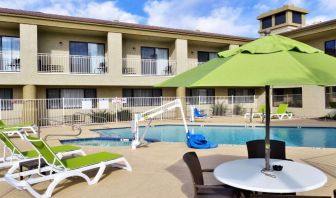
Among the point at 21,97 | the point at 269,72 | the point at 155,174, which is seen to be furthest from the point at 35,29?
the point at 269,72

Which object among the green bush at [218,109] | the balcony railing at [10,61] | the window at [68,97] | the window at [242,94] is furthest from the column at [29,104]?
the window at [242,94]

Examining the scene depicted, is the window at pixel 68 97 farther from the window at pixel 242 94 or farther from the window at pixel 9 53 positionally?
the window at pixel 242 94

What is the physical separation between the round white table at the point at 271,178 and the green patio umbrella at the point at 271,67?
0.30m

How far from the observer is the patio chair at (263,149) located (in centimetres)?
548

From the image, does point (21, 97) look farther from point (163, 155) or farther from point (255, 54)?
point (255, 54)

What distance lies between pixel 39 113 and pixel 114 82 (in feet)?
16.3

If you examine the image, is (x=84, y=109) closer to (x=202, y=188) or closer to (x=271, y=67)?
(x=202, y=188)

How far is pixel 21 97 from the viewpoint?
19.5 m

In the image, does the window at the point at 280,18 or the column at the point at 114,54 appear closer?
the column at the point at 114,54

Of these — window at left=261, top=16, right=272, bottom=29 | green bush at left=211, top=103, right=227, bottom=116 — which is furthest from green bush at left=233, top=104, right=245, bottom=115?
window at left=261, top=16, right=272, bottom=29

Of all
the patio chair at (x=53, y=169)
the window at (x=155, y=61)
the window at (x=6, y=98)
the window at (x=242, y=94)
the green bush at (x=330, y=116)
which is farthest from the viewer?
the window at (x=242, y=94)

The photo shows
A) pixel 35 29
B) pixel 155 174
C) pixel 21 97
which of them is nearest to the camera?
pixel 155 174

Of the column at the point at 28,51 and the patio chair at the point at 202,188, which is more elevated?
the column at the point at 28,51

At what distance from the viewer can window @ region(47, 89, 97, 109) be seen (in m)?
19.8
